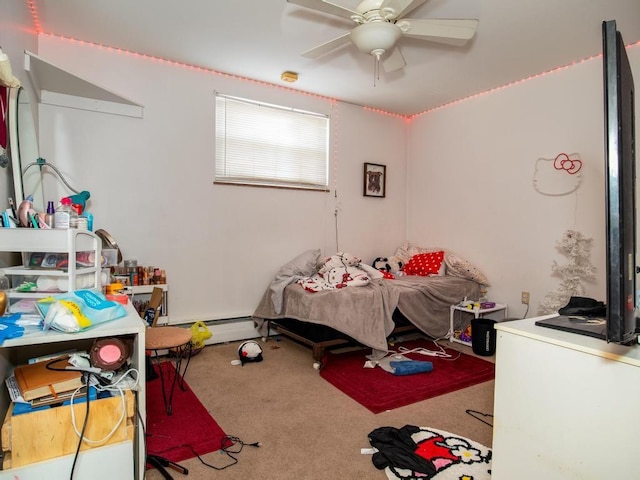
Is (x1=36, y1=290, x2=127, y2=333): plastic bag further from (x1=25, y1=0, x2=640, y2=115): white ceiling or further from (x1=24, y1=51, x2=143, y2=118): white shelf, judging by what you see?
(x1=25, y1=0, x2=640, y2=115): white ceiling

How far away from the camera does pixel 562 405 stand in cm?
119

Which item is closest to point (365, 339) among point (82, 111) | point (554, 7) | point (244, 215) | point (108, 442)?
point (244, 215)

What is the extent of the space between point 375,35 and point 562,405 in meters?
2.04

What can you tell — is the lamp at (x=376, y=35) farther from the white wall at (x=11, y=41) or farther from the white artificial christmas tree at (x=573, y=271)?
the white artificial christmas tree at (x=573, y=271)

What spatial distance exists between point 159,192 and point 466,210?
3.16 metres

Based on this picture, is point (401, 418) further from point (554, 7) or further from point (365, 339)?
point (554, 7)

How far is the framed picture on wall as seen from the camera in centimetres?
461

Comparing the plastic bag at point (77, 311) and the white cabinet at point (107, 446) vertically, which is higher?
the plastic bag at point (77, 311)

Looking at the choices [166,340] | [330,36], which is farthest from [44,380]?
[330,36]

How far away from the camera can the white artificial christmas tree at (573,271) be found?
3.24 meters

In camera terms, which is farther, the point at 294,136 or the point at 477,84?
the point at 294,136

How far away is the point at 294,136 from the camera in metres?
4.13

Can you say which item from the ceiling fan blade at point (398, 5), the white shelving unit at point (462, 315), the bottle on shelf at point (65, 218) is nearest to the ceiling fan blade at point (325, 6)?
the ceiling fan blade at point (398, 5)

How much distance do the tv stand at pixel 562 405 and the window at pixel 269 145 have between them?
302cm
